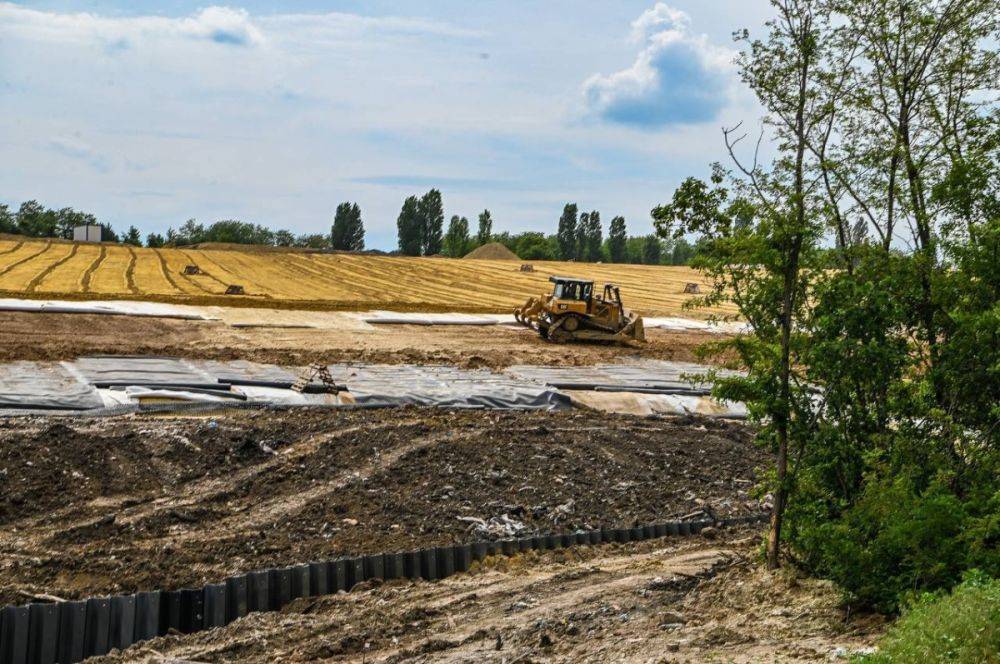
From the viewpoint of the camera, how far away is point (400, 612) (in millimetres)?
9555

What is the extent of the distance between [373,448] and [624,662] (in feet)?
28.7

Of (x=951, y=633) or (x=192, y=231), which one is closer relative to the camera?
(x=951, y=633)

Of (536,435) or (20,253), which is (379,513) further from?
(20,253)

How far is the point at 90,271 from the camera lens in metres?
51.0

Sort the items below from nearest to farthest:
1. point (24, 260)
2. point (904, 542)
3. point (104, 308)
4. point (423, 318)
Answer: point (904, 542) < point (104, 308) < point (423, 318) < point (24, 260)

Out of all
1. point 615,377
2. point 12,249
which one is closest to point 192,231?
point 12,249

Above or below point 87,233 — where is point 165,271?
below

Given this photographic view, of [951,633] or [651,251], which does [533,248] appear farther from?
[951,633]

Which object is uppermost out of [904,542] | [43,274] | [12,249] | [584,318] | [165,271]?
[12,249]

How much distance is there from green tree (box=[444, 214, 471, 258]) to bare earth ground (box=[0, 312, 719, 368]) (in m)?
89.3

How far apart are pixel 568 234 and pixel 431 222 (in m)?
16.7

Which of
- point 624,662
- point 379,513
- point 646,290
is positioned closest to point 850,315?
point 624,662

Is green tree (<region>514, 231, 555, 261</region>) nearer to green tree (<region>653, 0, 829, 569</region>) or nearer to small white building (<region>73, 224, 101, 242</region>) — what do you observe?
small white building (<region>73, 224, 101, 242</region>)

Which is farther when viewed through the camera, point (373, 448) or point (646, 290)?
point (646, 290)
